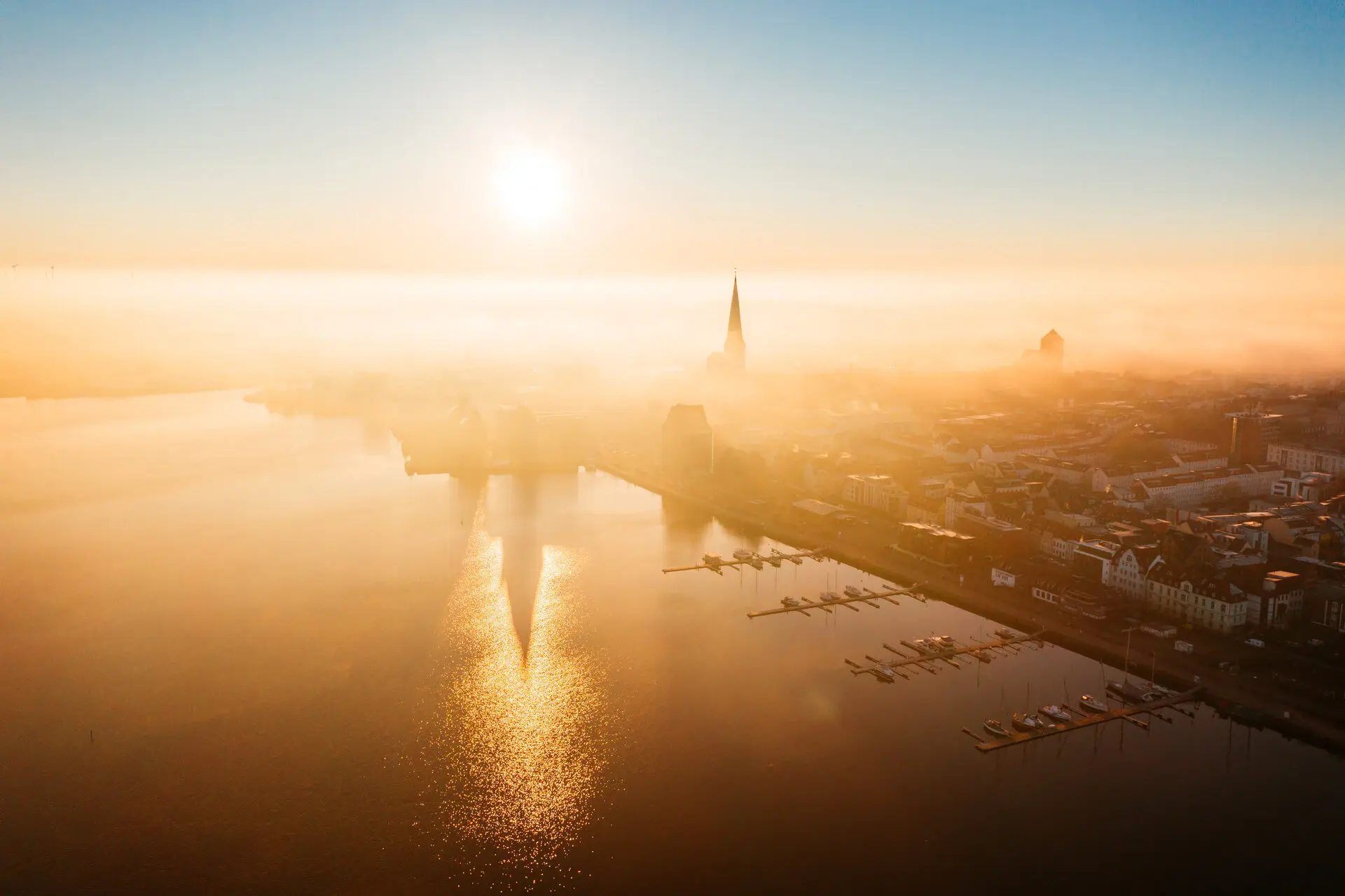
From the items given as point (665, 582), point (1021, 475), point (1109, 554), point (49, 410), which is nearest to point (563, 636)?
point (665, 582)

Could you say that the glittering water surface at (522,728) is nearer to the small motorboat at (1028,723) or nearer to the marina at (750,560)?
the marina at (750,560)

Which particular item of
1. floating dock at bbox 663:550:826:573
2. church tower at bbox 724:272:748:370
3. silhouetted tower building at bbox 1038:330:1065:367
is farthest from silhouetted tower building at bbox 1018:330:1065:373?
floating dock at bbox 663:550:826:573

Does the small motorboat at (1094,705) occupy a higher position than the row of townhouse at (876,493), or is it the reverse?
the row of townhouse at (876,493)

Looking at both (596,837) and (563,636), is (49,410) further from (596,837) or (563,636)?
(596,837)

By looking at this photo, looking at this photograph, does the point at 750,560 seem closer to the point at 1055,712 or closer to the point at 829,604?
the point at 829,604

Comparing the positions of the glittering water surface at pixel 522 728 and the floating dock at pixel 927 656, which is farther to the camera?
the floating dock at pixel 927 656

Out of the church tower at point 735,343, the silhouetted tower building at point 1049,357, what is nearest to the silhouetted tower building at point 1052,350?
the silhouetted tower building at point 1049,357
